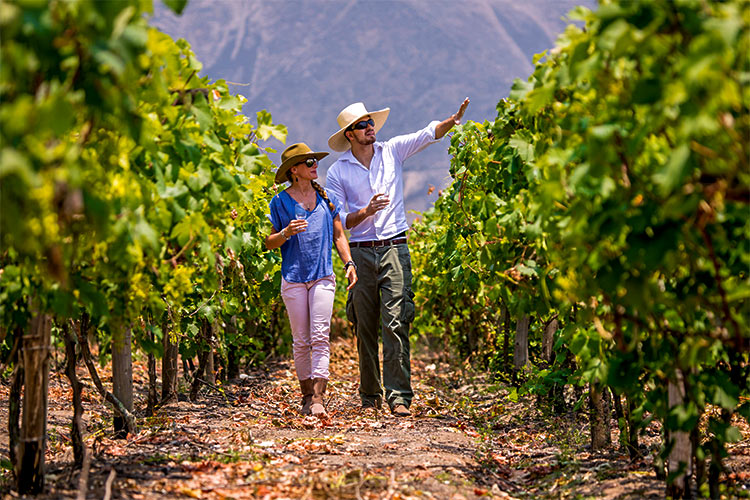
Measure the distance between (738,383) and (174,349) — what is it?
380 centimetres

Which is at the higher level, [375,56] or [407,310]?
[375,56]

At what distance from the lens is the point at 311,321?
521cm

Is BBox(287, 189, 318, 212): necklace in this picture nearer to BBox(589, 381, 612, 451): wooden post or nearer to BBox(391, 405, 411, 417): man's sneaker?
BBox(391, 405, 411, 417): man's sneaker

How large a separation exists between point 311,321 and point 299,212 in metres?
0.72

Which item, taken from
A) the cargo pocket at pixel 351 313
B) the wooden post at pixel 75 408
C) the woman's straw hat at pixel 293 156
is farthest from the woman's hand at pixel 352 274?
the wooden post at pixel 75 408

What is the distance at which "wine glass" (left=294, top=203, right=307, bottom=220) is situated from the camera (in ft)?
17.4

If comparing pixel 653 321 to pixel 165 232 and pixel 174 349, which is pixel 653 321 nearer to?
pixel 165 232

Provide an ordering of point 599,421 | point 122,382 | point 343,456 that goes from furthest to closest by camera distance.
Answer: point 122,382
point 599,421
point 343,456

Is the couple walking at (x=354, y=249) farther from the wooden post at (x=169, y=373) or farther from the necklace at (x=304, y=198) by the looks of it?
the wooden post at (x=169, y=373)

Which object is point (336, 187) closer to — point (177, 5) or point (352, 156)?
point (352, 156)

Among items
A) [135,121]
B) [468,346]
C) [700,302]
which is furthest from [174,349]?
[468,346]

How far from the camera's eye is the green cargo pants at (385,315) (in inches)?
219

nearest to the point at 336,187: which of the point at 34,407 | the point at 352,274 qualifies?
the point at 352,274

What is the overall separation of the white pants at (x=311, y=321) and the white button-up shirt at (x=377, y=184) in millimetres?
555
